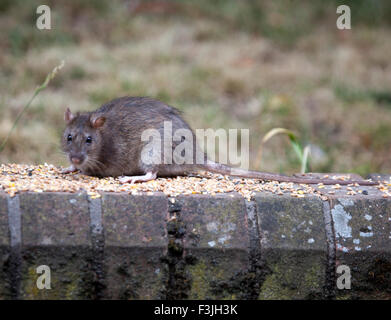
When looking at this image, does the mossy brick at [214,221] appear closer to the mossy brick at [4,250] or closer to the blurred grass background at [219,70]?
the mossy brick at [4,250]

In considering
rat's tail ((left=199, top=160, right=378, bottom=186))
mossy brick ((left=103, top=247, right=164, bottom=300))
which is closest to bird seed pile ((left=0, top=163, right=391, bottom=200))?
rat's tail ((left=199, top=160, right=378, bottom=186))

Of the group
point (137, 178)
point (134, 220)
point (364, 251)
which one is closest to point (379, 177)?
point (364, 251)

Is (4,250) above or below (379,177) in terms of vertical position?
below

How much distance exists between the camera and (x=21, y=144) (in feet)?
15.3

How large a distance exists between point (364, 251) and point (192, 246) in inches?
27.8

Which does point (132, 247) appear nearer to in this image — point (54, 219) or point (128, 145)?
point (54, 219)

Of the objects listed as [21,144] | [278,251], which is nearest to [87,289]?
[278,251]

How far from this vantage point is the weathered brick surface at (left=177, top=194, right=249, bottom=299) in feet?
7.56

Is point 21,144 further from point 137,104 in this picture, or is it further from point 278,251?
point 278,251

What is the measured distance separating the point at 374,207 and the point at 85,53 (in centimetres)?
477

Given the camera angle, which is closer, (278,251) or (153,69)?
(278,251)

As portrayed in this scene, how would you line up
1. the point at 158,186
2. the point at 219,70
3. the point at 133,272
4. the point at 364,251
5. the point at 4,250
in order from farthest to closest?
1. the point at 219,70
2. the point at 158,186
3. the point at 364,251
4. the point at 133,272
5. the point at 4,250

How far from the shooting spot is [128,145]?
10.7 ft

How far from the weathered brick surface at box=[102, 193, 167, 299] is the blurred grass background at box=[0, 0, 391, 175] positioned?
2045mm
